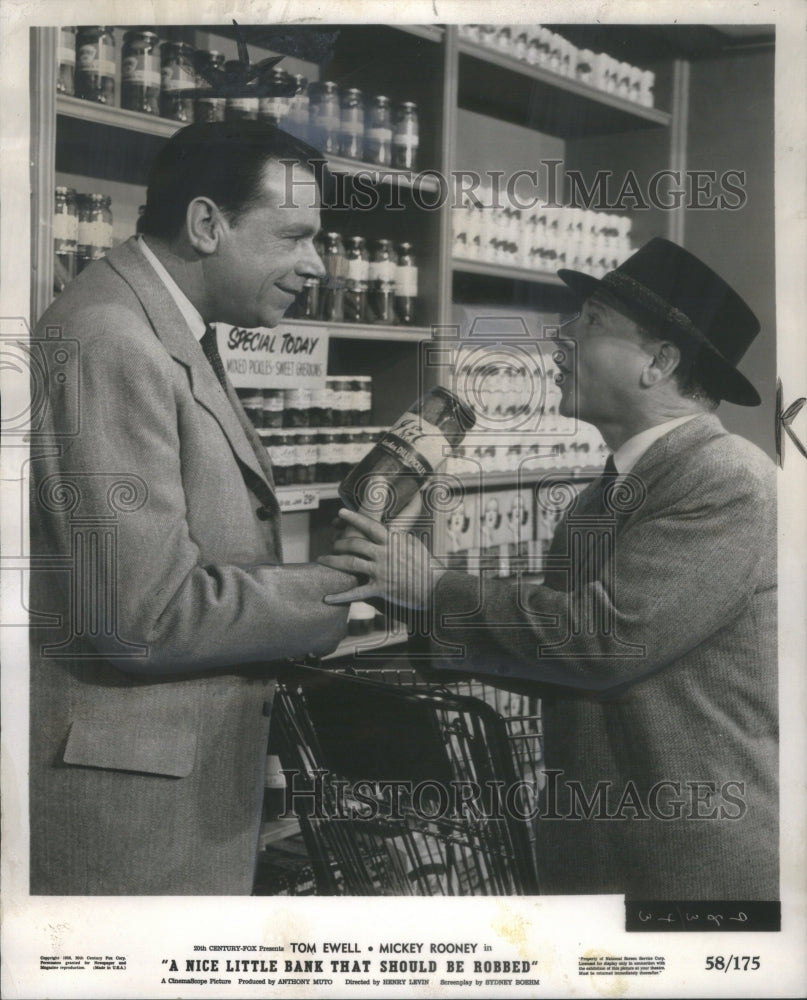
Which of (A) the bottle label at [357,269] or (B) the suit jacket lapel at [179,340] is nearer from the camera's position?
(B) the suit jacket lapel at [179,340]

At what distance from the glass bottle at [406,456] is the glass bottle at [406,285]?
0.17 metres

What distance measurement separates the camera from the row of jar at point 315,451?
71.1 inches

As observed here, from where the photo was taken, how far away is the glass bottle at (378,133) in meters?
1.80

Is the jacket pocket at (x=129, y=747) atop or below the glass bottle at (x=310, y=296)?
below

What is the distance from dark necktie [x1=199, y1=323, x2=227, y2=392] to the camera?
5.79ft

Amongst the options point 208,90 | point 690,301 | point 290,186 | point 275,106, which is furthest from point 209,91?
point 690,301

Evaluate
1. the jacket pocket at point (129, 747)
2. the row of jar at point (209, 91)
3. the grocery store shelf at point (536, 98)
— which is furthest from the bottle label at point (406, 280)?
the jacket pocket at point (129, 747)

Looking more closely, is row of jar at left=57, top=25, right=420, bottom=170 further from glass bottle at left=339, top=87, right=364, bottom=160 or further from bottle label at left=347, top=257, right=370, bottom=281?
bottle label at left=347, top=257, right=370, bottom=281

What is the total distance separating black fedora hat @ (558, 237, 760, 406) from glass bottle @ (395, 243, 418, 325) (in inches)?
11.2

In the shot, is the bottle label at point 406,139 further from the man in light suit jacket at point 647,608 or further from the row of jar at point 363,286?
the man in light suit jacket at point 647,608

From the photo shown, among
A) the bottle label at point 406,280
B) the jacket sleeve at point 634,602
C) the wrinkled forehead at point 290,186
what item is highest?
the wrinkled forehead at point 290,186

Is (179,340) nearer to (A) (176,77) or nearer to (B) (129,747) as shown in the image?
(A) (176,77)

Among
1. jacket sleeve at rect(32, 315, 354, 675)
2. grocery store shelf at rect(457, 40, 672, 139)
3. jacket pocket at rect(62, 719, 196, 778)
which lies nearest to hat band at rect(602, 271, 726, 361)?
grocery store shelf at rect(457, 40, 672, 139)

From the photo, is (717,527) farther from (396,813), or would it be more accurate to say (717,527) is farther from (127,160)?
(127,160)
